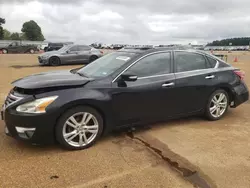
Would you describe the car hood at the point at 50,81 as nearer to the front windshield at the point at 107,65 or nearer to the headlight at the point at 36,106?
the headlight at the point at 36,106

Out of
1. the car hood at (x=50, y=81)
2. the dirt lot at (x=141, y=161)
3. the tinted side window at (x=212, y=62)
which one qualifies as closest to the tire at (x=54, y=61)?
the dirt lot at (x=141, y=161)

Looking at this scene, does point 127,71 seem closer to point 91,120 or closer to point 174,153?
point 91,120

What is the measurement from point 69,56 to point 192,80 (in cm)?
1514

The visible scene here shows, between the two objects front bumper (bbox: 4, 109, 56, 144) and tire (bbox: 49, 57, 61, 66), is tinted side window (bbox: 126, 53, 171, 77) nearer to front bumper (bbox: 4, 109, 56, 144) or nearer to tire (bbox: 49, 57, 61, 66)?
front bumper (bbox: 4, 109, 56, 144)

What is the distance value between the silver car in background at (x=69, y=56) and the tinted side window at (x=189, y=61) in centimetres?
1453

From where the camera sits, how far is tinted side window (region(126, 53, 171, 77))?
5.08 meters

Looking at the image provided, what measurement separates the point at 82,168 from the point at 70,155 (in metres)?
0.47

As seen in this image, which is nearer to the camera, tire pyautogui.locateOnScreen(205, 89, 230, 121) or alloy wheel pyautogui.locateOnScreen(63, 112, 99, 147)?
alloy wheel pyautogui.locateOnScreen(63, 112, 99, 147)

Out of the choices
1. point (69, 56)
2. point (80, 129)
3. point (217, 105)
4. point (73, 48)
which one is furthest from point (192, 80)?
point (73, 48)

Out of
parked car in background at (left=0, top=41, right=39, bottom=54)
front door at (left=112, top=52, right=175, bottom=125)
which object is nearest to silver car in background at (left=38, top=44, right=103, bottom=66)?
front door at (left=112, top=52, right=175, bottom=125)

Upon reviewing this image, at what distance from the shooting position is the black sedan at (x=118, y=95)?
423 centimetres

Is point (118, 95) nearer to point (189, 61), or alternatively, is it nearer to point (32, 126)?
point (32, 126)

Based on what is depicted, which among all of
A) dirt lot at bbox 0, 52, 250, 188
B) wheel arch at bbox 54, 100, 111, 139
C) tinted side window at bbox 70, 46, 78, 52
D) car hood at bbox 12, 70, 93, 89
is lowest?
dirt lot at bbox 0, 52, 250, 188

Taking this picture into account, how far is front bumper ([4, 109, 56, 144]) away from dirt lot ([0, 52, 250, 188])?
0.24 meters
